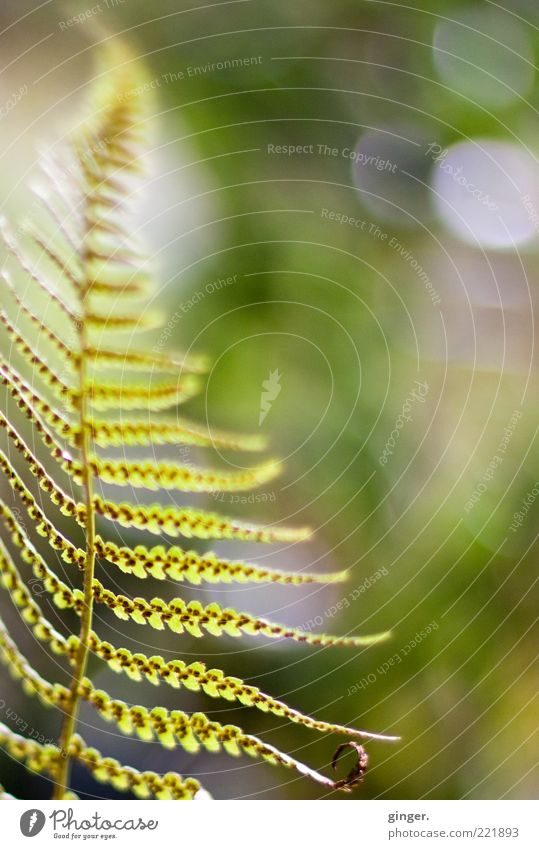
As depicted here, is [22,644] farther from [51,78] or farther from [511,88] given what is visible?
[511,88]

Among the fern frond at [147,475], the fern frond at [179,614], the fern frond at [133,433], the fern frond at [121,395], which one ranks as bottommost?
the fern frond at [179,614]

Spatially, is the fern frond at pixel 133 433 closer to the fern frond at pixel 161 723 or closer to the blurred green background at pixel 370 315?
the fern frond at pixel 161 723

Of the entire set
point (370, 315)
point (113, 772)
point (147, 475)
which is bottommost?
point (113, 772)

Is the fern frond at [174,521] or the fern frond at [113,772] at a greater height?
the fern frond at [174,521]

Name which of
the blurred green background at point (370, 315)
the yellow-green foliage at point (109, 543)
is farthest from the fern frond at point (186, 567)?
the blurred green background at point (370, 315)

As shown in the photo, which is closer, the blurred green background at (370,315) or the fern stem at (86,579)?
the fern stem at (86,579)

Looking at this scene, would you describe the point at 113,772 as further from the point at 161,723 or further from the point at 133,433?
the point at 133,433

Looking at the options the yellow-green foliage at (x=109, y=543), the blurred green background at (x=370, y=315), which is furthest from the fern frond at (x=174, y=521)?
the blurred green background at (x=370, y=315)

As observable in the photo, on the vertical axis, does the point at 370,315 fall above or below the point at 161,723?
above

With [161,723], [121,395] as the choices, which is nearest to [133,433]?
[121,395]
